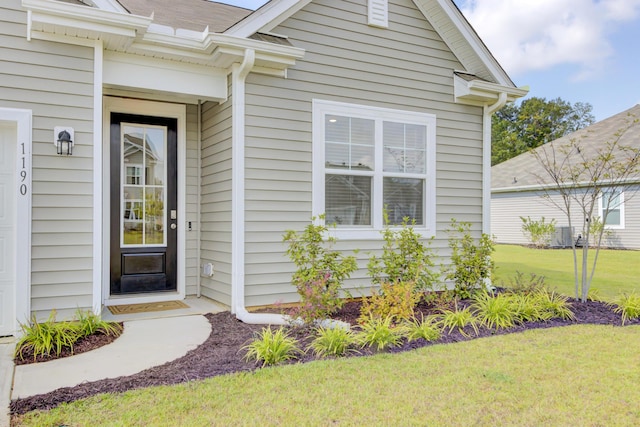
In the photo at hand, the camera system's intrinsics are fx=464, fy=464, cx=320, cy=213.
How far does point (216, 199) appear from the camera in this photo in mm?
5773

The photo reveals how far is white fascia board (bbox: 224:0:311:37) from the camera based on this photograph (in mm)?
5230

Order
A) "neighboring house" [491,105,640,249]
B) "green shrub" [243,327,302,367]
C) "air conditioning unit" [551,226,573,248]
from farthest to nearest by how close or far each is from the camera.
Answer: "air conditioning unit" [551,226,573,248], "neighboring house" [491,105,640,249], "green shrub" [243,327,302,367]

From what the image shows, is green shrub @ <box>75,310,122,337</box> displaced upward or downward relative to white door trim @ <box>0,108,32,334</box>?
downward

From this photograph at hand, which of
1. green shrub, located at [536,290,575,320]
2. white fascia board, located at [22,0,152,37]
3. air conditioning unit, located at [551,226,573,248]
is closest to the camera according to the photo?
white fascia board, located at [22,0,152,37]

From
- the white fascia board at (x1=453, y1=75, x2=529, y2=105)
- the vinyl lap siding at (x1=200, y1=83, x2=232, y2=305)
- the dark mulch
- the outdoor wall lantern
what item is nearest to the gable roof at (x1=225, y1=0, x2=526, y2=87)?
the white fascia board at (x1=453, y1=75, x2=529, y2=105)

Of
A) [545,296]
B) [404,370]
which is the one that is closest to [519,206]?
[545,296]

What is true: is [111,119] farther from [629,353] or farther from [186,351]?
[629,353]

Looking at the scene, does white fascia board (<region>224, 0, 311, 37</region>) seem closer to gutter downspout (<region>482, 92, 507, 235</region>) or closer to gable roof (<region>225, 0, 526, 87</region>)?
gable roof (<region>225, 0, 526, 87</region>)

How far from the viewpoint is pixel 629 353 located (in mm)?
3871

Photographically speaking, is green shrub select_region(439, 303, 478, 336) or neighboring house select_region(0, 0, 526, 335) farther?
green shrub select_region(439, 303, 478, 336)

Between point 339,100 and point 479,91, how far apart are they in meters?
2.26

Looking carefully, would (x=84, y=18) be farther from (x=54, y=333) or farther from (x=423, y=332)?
(x=423, y=332)

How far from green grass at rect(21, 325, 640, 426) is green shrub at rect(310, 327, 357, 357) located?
164mm

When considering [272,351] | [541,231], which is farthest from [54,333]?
[541,231]
